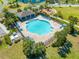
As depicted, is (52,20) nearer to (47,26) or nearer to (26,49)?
(47,26)

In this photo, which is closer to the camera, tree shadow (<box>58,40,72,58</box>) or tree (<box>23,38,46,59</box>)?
tree (<box>23,38,46,59</box>)

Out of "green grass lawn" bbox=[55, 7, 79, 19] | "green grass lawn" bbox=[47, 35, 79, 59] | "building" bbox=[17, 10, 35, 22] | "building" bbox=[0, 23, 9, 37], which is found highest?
"building" bbox=[17, 10, 35, 22]

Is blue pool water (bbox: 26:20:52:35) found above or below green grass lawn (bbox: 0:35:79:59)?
above

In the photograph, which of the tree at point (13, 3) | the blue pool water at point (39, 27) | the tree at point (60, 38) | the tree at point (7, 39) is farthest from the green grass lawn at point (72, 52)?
the tree at point (13, 3)

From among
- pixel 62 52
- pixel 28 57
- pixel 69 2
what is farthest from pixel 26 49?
pixel 69 2

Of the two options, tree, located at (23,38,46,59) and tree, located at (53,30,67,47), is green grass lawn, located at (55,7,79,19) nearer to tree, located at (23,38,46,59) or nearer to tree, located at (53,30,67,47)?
tree, located at (53,30,67,47)

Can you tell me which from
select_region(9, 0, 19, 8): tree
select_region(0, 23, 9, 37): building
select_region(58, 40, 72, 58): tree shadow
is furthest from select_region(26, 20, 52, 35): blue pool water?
select_region(9, 0, 19, 8): tree

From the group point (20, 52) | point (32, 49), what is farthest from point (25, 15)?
point (32, 49)

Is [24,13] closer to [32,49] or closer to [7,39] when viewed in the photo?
[7,39]

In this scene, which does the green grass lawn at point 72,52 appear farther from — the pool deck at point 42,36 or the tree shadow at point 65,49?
the pool deck at point 42,36
